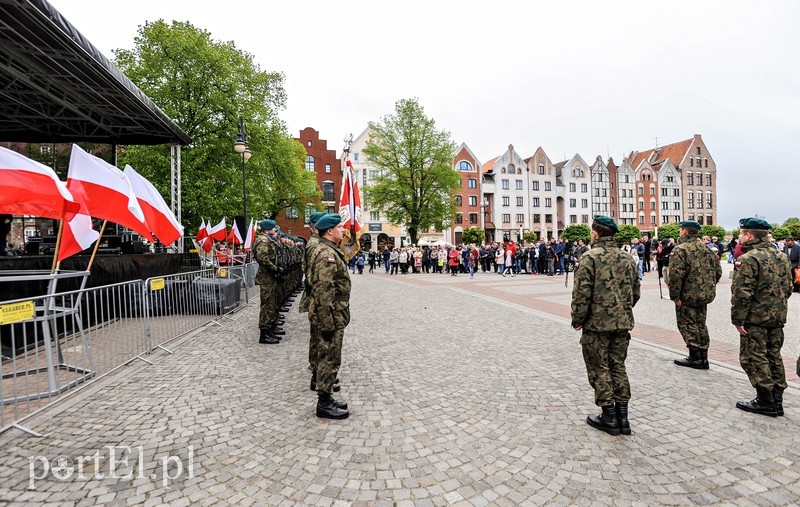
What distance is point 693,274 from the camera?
17.4 ft

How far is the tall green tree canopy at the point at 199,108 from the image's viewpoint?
21312mm

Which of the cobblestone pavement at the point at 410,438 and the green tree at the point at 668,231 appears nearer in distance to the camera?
the cobblestone pavement at the point at 410,438

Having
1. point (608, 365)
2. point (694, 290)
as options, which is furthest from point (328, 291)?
point (694, 290)

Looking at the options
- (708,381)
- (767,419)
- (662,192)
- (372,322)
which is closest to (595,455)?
(767,419)

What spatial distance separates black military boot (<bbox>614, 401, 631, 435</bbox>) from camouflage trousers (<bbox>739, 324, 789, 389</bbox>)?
1.50m

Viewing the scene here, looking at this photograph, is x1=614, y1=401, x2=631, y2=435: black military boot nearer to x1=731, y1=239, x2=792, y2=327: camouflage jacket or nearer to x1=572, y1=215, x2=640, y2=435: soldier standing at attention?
x1=572, y1=215, x2=640, y2=435: soldier standing at attention

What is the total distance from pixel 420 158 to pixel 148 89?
22.9m

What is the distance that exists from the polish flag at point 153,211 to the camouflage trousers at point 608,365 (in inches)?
219

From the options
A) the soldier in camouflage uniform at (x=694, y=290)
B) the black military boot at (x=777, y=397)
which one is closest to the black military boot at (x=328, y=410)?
the black military boot at (x=777, y=397)

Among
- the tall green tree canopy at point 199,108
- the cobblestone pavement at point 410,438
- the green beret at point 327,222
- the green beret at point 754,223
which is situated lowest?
the cobblestone pavement at point 410,438

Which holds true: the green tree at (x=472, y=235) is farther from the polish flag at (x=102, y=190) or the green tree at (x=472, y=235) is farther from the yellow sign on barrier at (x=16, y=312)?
the yellow sign on barrier at (x=16, y=312)

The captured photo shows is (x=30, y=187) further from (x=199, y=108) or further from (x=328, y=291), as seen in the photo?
(x=199, y=108)

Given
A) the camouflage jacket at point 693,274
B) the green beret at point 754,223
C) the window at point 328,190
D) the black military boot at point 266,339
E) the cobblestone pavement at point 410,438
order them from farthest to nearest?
the window at point 328,190 → the black military boot at point 266,339 → the camouflage jacket at point 693,274 → the green beret at point 754,223 → the cobblestone pavement at point 410,438

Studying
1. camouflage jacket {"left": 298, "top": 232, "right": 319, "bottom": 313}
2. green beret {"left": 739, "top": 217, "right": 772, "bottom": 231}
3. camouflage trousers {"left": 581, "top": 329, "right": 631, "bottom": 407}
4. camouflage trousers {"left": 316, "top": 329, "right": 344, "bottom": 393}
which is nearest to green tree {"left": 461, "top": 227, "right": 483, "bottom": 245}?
green beret {"left": 739, "top": 217, "right": 772, "bottom": 231}
